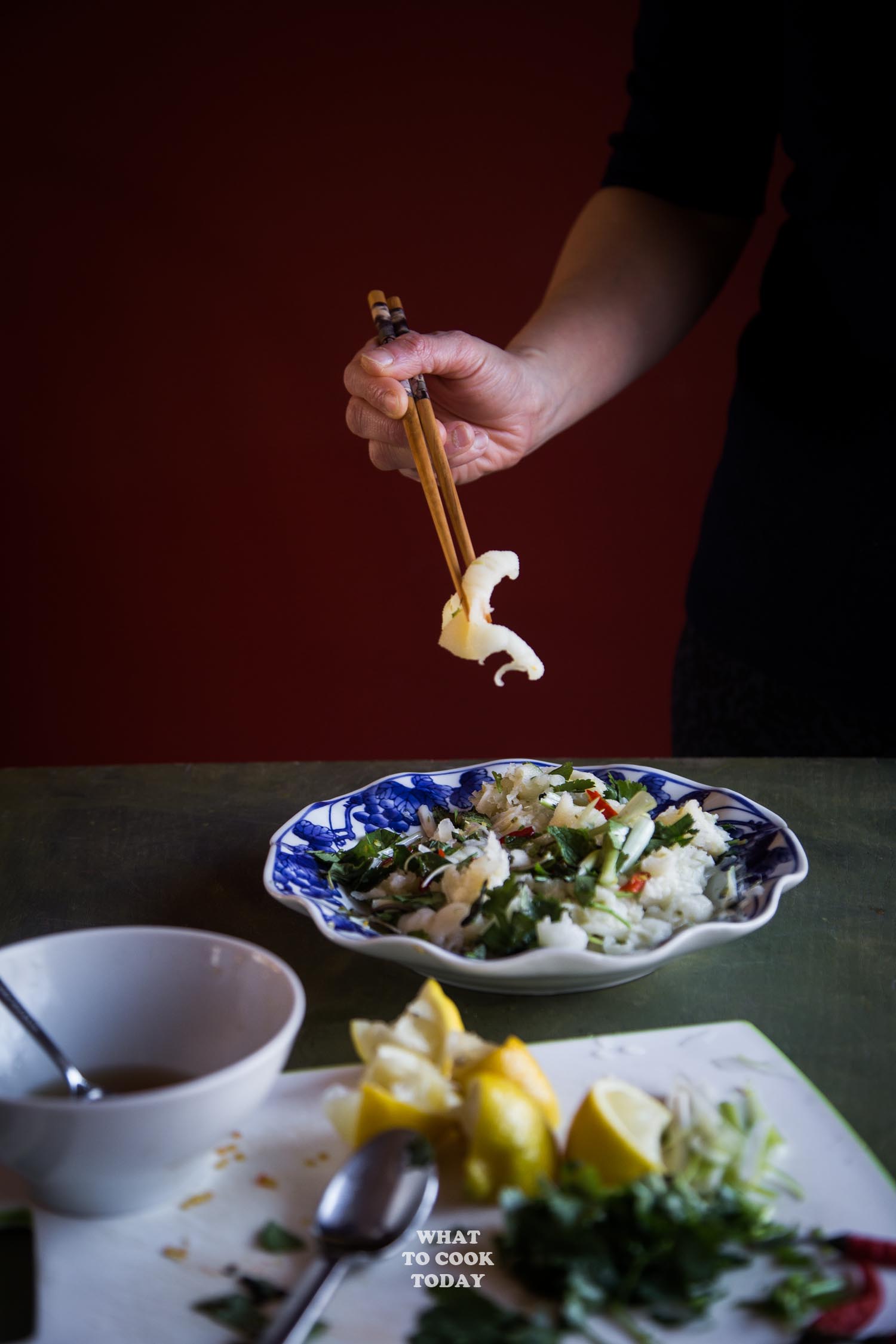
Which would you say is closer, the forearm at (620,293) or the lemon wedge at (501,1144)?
the lemon wedge at (501,1144)

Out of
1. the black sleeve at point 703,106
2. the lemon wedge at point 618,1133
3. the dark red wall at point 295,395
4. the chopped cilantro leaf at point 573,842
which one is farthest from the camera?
the dark red wall at point 295,395

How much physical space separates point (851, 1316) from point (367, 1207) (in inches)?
9.6

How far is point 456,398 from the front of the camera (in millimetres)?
1544

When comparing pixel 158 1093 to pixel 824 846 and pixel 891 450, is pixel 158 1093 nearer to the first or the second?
pixel 824 846

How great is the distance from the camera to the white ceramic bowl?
0.58 m

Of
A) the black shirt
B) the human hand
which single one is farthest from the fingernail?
the black shirt

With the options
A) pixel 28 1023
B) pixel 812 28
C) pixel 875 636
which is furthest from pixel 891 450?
pixel 28 1023

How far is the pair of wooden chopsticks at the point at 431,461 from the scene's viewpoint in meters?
1.23

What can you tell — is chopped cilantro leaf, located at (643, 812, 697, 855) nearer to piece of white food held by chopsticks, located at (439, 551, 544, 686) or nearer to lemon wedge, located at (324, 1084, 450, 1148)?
piece of white food held by chopsticks, located at (439, 551, 544, 686)

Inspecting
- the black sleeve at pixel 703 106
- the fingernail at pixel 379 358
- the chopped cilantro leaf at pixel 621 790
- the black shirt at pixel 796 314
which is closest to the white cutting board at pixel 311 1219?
the chopped cilantro leaf at pixel 621 790

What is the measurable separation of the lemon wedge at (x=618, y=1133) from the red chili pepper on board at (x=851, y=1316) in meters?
0.11

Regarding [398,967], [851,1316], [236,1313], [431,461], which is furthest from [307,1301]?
[431,461]

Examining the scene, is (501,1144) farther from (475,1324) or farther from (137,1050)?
(137,1050)

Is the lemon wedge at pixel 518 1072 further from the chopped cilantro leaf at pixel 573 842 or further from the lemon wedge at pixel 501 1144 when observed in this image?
the chopped cilantro leaf at pixel 573 842
